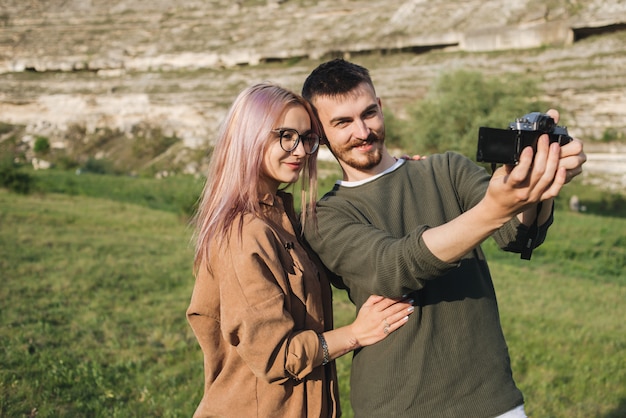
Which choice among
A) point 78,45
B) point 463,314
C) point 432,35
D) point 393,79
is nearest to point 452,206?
point 463,314

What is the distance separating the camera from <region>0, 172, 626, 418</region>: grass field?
15.7ft

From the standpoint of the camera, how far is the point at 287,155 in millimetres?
2072

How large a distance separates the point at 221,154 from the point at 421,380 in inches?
37.9

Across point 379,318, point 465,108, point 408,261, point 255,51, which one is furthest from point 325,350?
point 255,51

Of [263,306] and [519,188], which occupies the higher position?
[519,188]

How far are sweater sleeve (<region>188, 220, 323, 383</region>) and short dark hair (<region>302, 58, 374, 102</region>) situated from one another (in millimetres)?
548

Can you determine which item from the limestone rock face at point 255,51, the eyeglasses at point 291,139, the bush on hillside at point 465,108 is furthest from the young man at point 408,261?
the limestone rock face at point 255,51

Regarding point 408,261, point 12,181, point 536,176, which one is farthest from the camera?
point 12,181

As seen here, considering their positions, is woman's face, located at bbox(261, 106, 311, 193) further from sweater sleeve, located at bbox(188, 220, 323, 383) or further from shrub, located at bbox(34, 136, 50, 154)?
shrub, located at bbox(34, 136, 50, 154)

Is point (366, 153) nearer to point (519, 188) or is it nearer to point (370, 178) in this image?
point (370, 178)

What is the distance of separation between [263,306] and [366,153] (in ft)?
2.13

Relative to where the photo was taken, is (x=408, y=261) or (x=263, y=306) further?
(x=263, y=306)

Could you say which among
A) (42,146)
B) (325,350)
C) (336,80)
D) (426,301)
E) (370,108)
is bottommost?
(42,146)

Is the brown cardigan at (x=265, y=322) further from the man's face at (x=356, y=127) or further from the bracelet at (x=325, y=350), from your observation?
the man's face at (x=356, y=127)
